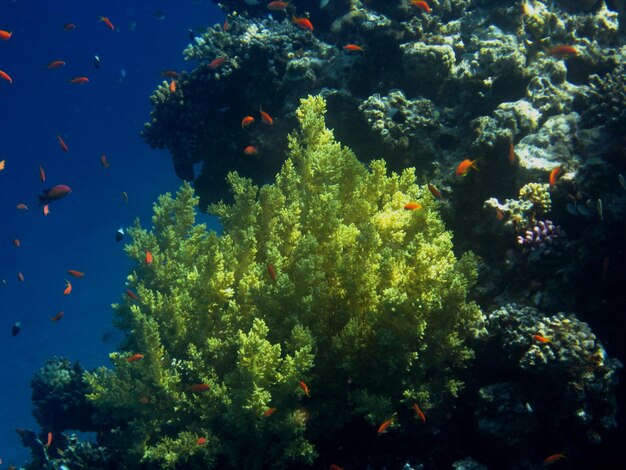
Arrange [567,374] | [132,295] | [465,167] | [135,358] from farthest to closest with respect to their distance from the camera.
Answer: [132,295] → [465,167] → [135,358] → [567,374]

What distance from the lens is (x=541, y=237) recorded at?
5.18m

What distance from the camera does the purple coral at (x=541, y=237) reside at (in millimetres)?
5129

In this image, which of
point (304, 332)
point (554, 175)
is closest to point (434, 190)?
point (554, 175)

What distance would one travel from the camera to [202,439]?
4.23m

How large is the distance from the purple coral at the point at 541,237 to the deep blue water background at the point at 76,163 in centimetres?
5025

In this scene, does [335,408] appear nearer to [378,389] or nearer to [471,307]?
[378,389]

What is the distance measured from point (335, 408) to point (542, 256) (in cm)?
320

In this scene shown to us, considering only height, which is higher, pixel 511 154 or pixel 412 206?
pixel 511 154

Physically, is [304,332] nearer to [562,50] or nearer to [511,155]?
[511,155]

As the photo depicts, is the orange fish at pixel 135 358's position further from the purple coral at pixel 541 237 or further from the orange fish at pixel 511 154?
the orange fish at pixel 511 154

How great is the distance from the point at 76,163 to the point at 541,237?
212 ft

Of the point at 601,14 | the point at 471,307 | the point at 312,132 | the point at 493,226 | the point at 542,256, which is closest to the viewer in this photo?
the point at 471,307

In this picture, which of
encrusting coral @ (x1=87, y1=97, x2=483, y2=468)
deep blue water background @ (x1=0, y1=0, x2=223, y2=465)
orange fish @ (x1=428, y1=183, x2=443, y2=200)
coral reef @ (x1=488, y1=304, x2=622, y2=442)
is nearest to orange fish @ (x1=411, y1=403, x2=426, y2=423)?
encrusting coral @ (x1=87, y1=97, x2=483, y2=468)

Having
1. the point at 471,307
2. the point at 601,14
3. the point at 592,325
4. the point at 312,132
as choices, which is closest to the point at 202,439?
the point at 471,307
